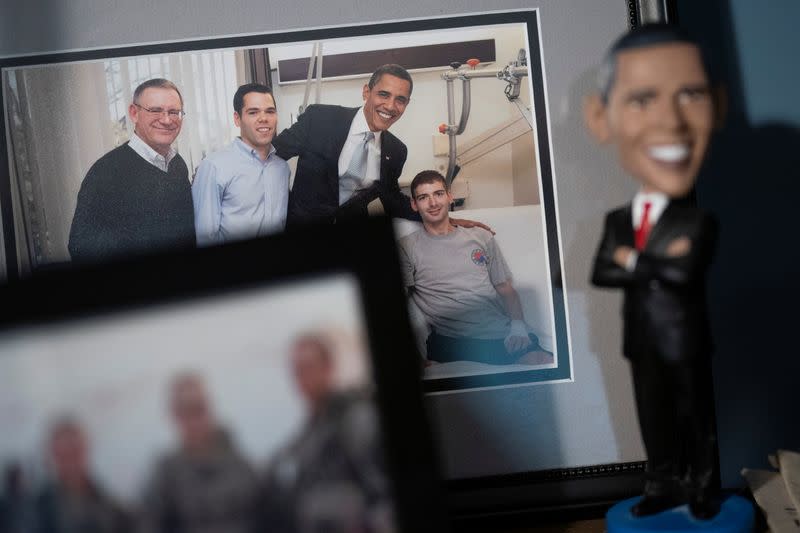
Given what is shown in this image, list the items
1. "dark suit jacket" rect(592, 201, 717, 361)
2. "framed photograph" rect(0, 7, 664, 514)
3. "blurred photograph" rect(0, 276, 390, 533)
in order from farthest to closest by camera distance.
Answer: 1. "framed photograph" rect(0, 7, 664, 514)
2. "dark suit jacket" rect(592, 201, 717, 361)
3. "blurred photograph" rect(0, 276, 390, 533)

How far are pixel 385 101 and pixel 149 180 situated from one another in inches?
12.4

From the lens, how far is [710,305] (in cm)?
111

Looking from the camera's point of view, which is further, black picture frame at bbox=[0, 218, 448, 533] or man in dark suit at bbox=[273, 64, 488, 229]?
man in dark suit at bbox=[273, 64, 488, 229]

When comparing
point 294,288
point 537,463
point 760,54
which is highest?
point 760,54

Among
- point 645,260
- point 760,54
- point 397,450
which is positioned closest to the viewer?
point 397,450

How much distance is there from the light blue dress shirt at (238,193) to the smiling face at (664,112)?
48 centimetres

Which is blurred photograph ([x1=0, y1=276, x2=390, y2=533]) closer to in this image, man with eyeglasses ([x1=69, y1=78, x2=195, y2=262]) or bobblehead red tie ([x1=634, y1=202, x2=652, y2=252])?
bobblehead red tie ([x1=634, y1=202, x2=652, y2=252])

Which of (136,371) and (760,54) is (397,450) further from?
(760,54)

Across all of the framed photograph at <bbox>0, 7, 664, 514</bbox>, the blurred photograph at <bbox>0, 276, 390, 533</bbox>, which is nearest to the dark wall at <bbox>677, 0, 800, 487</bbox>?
the framed photograph at <bbox>0, 7, 664, 514</bbox>

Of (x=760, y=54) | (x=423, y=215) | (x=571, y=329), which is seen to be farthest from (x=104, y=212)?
(x=760, y=54)

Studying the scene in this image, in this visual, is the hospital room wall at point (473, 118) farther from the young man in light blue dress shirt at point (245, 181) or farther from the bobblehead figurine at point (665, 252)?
the bobblehead figurine at point (665, 252)

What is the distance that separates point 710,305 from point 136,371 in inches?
32.7

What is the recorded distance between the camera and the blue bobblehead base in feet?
2.51

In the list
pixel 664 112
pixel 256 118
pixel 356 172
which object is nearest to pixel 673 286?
pixel 664 112
